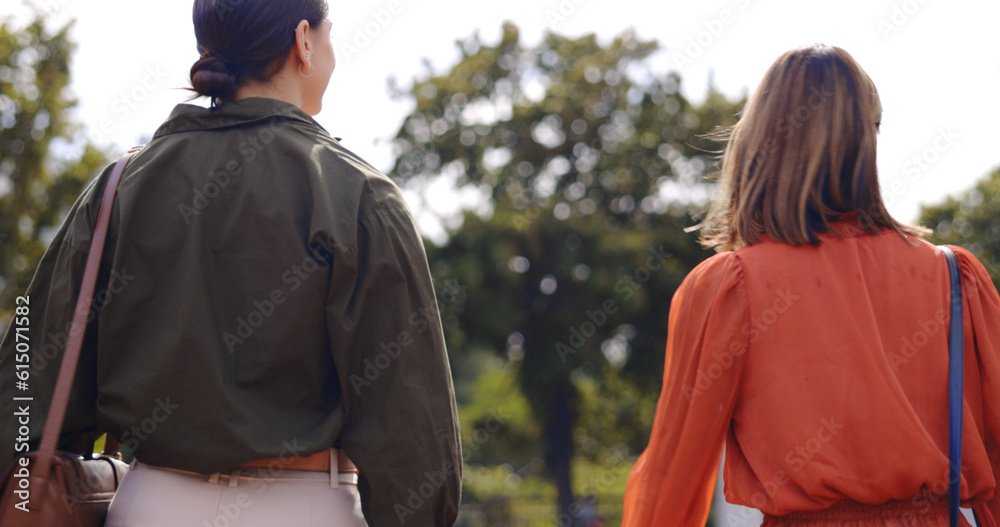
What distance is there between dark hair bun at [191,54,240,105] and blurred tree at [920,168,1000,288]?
63.9 ft

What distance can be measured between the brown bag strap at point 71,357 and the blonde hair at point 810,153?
135 cm

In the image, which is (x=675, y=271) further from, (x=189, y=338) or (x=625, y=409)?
(x=189, y=338)

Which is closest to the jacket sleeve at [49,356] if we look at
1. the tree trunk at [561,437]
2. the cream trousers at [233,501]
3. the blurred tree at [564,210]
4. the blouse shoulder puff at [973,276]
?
the cream trousers at [233,501]

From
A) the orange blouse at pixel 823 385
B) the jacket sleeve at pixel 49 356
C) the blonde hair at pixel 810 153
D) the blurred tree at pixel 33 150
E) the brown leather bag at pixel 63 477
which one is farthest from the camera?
the blurred tree at pixel 33 150

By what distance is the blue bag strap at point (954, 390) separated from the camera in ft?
5.82

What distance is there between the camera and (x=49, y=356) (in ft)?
5.66

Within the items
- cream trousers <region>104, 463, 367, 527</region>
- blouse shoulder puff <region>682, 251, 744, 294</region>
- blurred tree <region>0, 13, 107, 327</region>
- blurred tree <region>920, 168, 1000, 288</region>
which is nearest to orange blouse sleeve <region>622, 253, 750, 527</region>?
blouse shoulder puff <region>682, 251, 744, 294</region>

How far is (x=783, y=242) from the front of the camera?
6.38 feet

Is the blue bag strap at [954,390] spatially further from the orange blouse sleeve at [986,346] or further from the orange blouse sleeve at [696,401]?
the orange blouse sleeve at [696,401]

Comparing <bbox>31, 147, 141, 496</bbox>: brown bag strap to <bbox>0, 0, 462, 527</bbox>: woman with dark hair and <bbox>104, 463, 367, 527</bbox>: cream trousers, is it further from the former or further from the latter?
<bbox>104, 463, 367, 527</bbox>: cream trousers

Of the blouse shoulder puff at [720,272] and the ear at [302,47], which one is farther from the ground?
the ear at [302,47]

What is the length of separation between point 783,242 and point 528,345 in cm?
1608

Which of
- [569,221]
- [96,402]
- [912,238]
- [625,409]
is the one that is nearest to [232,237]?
[96,402]

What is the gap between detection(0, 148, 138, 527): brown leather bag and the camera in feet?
5.24
